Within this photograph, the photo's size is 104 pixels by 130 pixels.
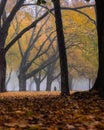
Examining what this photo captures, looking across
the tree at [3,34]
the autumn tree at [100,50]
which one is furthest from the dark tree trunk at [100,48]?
the tree at [3,34]

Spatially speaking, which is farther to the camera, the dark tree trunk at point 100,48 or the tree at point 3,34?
the tree at point 3,34

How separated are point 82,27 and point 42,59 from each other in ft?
33.0

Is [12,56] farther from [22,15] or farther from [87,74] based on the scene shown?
[87,74]

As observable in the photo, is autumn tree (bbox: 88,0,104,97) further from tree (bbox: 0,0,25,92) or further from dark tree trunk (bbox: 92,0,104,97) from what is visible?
tree (bbox: 0,0,25,92)

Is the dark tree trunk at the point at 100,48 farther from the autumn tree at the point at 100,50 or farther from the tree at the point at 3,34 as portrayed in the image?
the tree at the point at 3,34

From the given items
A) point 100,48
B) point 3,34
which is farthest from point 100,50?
point 3,34

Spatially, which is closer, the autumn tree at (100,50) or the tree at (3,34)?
the autumn tree at (100,50)

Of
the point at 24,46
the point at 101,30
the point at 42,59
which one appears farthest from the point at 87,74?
the point at 101,30

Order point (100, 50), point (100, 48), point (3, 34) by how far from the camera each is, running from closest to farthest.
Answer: point (100, 50) → point (100, 48) → point (3, 34)

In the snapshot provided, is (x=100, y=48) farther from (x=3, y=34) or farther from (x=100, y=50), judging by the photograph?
(x=3, y=34)

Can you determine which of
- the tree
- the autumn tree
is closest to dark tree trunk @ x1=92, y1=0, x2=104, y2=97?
the autumn tree

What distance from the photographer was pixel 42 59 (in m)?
44.1

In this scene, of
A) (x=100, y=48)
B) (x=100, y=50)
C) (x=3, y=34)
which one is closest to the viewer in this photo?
(x=100, y=50)

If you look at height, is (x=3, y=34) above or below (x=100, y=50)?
above
